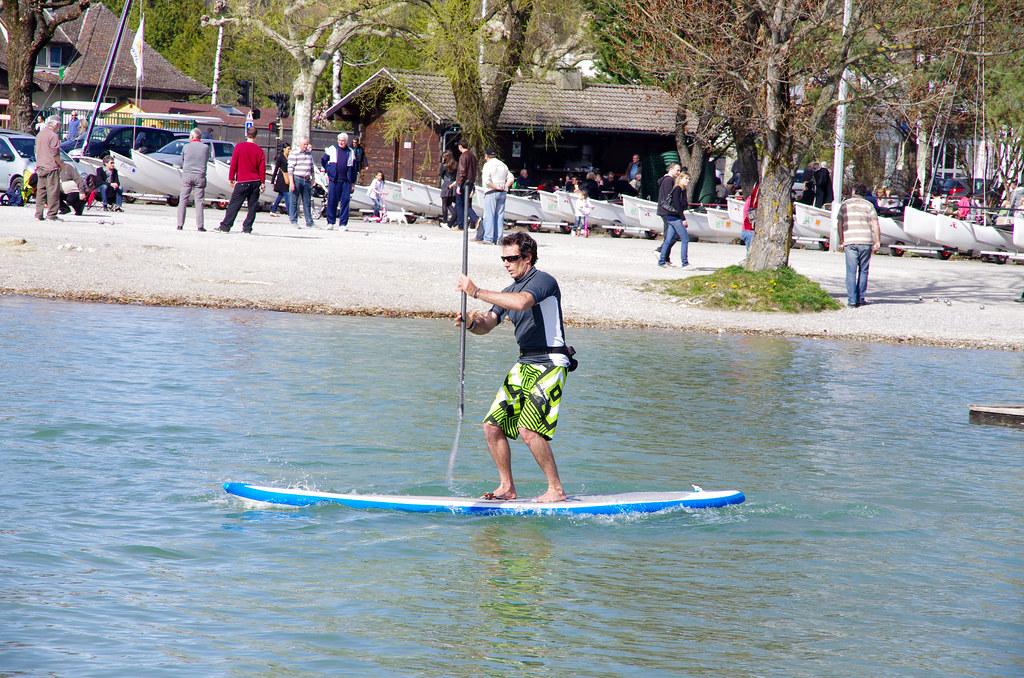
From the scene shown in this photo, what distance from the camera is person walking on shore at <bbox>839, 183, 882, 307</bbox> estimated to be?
1742cm

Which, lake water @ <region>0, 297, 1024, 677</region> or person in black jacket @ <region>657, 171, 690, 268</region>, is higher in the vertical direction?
person in black jacket @ <region>657, 171, 690, 268</region>

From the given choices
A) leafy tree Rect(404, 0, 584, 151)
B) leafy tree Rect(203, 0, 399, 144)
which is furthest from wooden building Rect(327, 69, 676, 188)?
leafy tree Rect(404, 0, 584, 151)

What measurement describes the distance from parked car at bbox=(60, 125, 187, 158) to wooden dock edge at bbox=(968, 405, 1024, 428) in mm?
24765

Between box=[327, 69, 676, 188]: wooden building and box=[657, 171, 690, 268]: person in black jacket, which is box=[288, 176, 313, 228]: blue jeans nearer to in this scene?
box=[657, 171, 690, 268]: person in black jacket

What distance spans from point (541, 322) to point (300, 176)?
17169 millimetres

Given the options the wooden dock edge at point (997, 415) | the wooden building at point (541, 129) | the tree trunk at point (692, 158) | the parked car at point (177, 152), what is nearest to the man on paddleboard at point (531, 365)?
the wooden dock edge at point (997, 415)

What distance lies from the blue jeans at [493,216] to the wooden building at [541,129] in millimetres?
13801

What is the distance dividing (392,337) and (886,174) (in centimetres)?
4262

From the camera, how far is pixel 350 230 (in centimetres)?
2491

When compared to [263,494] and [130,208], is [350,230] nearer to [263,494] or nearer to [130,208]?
[130,208]

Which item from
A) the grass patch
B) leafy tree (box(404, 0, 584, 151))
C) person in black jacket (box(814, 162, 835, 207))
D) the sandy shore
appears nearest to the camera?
the sandy shore

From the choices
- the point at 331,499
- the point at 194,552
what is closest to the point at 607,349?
the point at 331,499

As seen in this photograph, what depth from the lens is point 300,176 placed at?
930 inches

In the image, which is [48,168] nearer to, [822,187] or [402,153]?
[402,153]
